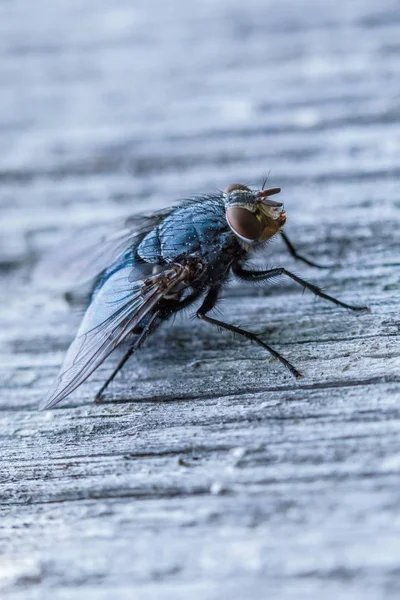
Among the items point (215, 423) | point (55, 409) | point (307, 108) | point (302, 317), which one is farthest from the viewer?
point (307, 108)

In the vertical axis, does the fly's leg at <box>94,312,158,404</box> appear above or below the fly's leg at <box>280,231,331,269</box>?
below

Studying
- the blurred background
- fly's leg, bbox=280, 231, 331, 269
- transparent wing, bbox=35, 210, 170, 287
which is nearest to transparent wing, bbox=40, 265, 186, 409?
transparent wing, bbox=35, 210, 170, 287

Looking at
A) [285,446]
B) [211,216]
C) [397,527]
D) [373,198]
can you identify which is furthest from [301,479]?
[373,198]

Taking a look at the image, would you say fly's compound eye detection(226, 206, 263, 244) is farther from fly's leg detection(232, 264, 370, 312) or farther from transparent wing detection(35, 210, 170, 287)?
transparent wing detection(35, 210, 170, 287)

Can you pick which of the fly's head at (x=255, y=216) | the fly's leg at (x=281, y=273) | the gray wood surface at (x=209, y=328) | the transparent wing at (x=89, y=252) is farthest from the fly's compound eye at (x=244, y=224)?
the transparent wing at (x=89, y=252)

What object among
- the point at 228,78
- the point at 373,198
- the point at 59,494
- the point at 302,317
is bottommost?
the point at 59,494

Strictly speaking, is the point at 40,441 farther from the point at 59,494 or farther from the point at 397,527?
the point at 397,527

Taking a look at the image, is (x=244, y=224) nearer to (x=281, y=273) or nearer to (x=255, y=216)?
(x=255, y=216)
